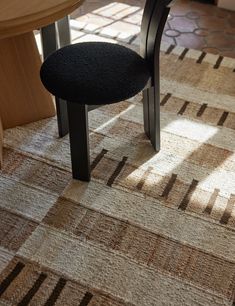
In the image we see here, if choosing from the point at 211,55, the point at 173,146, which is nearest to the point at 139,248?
the point at 173,146

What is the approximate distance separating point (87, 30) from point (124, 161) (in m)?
1.22

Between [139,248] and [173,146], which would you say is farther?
[173,146]

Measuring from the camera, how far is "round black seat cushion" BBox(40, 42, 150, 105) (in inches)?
58.7

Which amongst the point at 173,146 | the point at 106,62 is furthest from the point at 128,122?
the point at 106,62

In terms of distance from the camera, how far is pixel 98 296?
1.40 meters

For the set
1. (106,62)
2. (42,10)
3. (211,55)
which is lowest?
(211,55)

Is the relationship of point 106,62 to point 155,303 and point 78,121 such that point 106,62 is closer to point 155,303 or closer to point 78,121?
point 78,121

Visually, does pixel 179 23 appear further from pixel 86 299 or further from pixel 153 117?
pixel 86 299

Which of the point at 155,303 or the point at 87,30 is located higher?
the point at 87,30

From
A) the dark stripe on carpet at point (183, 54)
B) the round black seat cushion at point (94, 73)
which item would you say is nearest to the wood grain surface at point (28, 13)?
the round black seat cushion at point (94, 73)

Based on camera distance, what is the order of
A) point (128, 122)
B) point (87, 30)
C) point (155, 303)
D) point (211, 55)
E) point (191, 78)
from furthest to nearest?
point (87, 30) < point (211, 55) < point (191, 78) < point (128, 122) < point (155, 303)

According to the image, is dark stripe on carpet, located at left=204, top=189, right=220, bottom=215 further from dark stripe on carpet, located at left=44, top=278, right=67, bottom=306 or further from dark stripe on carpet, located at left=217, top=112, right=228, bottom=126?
dark stripe on carpet, located at left=44, top=278, right=67, bottom=306

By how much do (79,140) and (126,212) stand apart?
33 centimetres

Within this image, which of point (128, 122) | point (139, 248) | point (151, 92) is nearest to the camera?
point (139, 248)
